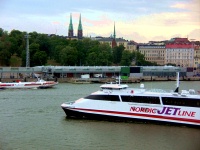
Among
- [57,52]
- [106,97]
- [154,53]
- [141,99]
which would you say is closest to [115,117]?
[106,97]

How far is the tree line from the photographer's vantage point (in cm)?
4978

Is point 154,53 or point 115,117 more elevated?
point 154,53

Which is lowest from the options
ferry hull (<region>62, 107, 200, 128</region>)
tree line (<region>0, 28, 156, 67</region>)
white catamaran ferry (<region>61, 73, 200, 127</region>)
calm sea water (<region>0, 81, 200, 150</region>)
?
calm sea water (<region>0, 81, 200, 150</region>)

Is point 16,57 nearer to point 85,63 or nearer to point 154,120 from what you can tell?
point 85,63

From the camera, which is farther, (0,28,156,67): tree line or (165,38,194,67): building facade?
(165,38,194,67): building facade

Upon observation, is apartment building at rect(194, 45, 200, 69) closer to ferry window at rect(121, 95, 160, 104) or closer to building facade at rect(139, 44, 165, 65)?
building facade at rect(139, 44, 165, 65)

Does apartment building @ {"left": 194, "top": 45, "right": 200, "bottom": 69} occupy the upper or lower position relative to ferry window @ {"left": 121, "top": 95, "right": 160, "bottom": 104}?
upper

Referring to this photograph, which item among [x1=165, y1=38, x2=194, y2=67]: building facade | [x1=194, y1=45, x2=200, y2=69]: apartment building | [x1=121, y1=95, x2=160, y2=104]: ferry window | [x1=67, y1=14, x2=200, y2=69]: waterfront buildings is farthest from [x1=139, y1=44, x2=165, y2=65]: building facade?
[x1=121, y1=95, x2=160, y2=104]: ferry window

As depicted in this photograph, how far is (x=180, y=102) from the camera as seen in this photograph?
570 inches

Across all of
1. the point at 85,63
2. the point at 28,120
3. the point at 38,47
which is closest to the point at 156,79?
the point at 85,63

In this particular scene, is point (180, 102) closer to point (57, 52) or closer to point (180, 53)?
point (57, 52)

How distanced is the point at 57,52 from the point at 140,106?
38.8 metres

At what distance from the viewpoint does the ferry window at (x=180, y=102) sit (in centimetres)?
1422

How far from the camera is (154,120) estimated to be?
14805 mm
